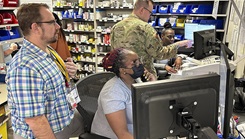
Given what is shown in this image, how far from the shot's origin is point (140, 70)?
163 centimetres

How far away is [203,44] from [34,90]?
195 cm

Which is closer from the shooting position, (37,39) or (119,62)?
(37,39)

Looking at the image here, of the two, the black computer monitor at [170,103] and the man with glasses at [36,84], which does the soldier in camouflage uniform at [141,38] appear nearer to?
the man with glasses at [36,84]

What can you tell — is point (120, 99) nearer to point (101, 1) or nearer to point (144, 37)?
point (144, 37)

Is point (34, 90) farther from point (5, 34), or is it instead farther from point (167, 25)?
point (167, 25)

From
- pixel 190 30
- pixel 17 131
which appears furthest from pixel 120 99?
pixel 190 30

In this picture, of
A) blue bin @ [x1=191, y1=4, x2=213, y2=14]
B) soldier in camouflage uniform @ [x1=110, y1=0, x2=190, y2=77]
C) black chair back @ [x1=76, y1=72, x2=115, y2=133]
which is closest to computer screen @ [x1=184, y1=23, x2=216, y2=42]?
blue bin @ [x1=191, y1=4, x2=213, y2=14]

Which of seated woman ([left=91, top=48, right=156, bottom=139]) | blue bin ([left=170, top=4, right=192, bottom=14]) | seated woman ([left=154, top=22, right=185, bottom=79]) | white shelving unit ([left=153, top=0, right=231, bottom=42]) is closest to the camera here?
seated woman ([left=91, top=48, right=156, bottom=139])

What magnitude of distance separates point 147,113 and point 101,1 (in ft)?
16.4

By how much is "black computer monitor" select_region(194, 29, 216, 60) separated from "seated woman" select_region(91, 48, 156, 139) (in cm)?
126

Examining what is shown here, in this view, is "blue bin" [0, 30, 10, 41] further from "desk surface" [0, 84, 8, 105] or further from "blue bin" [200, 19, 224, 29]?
"blue bin" [200, 19, 224, 29]

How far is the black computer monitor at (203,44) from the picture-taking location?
263 cm

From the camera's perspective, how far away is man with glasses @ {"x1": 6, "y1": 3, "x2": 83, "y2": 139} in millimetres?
1331

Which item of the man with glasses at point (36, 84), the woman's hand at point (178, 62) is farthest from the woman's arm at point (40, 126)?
the woman's hand at point (178, 62)
